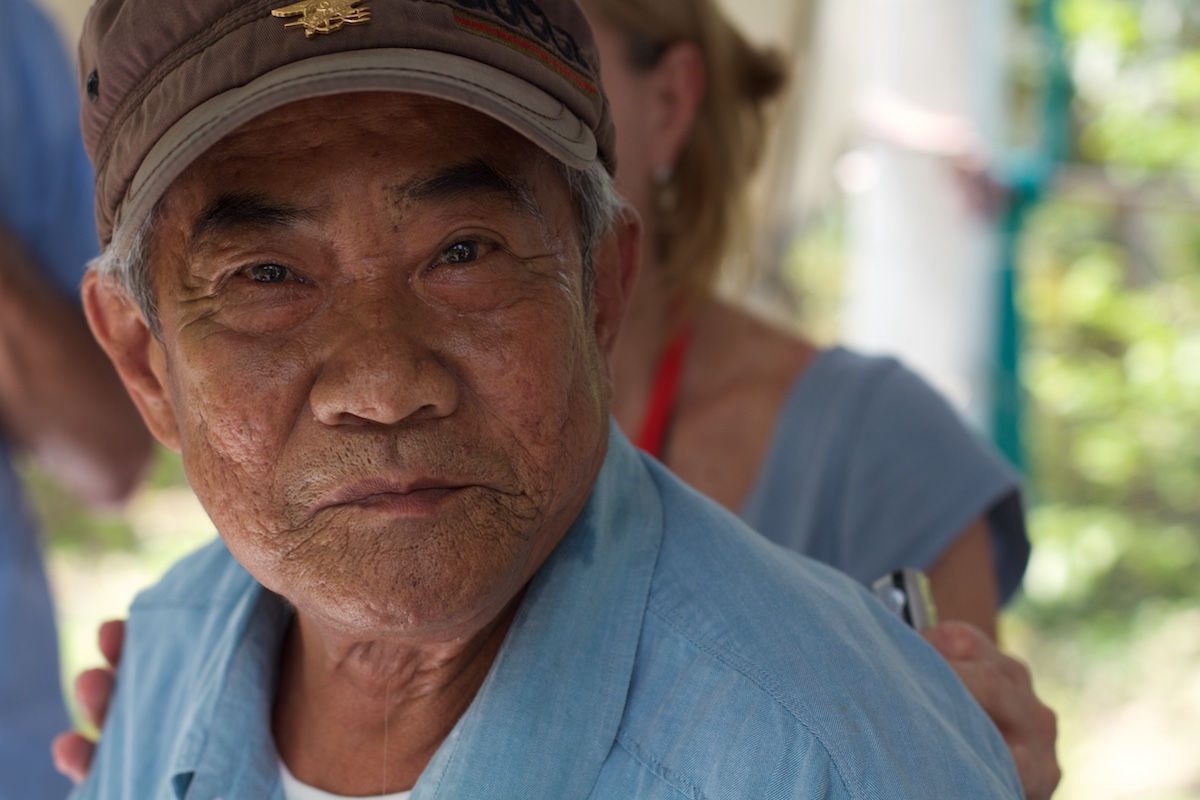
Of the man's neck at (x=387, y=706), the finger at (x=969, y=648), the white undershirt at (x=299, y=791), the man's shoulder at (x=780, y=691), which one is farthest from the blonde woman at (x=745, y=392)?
the white undershirt at (x=299, y=791)

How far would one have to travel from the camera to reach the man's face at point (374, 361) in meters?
1.20

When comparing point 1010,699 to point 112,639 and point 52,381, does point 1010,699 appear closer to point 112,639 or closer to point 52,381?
point 112,639

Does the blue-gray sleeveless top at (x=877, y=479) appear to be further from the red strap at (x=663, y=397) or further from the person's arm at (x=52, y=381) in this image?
the person's arm at (x=52, y=381)

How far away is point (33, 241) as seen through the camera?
250cm

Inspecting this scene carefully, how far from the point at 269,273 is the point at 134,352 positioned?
0.34m

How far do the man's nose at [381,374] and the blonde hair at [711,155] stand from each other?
4.72 ft

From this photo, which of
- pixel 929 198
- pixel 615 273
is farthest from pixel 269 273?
pixel 929 198

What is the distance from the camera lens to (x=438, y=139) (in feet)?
4.11

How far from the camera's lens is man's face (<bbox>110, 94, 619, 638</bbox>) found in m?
1.20

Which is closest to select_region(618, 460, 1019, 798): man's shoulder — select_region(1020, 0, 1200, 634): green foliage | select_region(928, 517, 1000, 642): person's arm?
select_region(928, 517, 1000, 642): person's arm

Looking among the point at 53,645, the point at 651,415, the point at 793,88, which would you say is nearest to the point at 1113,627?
the point at 793,88

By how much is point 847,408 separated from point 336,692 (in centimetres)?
117

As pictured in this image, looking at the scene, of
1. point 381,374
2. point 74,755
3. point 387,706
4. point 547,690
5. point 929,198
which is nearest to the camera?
point 381,374

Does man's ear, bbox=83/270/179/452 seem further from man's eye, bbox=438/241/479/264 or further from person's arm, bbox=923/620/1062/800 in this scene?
person's arm, bbox=923/620/1062/800
